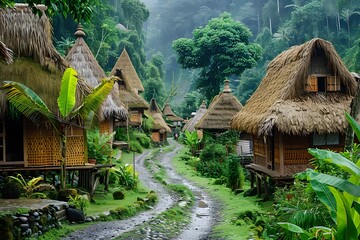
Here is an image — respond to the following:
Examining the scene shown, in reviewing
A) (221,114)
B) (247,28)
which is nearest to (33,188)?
(221,114)

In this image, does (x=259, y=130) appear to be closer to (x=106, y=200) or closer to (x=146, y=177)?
(x=106, y=200)

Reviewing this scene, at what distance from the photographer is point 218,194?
61.4 ft

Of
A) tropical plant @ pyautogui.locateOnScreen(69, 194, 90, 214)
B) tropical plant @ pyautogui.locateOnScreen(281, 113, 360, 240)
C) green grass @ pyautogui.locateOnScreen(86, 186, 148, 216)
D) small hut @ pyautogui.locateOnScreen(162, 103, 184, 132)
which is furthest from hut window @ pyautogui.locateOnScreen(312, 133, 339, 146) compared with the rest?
small hut @ pyautogui.locateOnScreen(162, 103, 184, 132)

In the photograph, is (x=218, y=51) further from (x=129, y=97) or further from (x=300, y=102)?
(x=300, y=102)

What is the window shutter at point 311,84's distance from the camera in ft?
54.7

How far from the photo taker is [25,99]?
1195 centimetres

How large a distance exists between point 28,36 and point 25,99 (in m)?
3.14

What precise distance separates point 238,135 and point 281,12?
50.8m

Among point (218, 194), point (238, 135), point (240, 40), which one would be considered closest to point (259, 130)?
point (218, 194)

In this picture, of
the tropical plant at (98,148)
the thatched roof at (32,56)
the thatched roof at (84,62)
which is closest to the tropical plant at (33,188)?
the thatched roof at (32,56)

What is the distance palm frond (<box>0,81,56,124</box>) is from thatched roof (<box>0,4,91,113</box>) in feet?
3.94

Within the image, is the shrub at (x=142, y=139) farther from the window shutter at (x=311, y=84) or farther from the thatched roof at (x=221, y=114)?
the window shutter at (x=311, y=84)

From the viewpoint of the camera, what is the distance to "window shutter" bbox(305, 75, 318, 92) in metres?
16.7

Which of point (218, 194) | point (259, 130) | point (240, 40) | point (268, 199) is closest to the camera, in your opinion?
point (259, 130)
